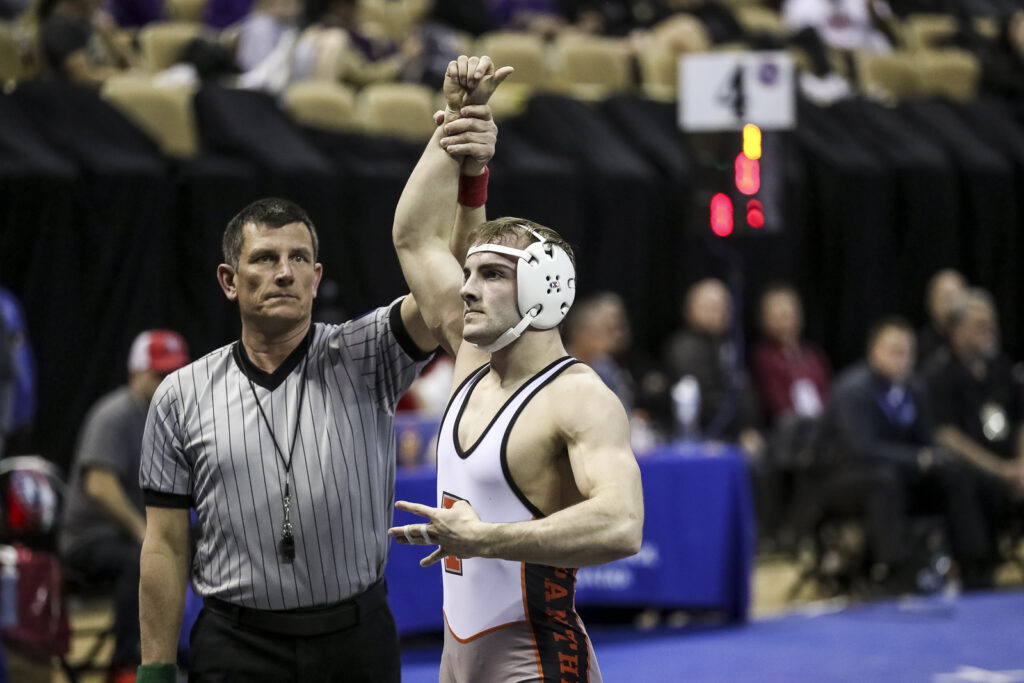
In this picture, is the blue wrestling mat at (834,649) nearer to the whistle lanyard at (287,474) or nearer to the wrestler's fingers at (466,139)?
the whistle lanyard at (287,474)

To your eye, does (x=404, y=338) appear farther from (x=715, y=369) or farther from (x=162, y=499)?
(x=715, y=369)

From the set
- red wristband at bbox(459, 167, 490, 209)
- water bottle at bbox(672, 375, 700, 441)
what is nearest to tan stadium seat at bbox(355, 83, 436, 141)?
water bottle at bbox(672, 375, 700, 441)

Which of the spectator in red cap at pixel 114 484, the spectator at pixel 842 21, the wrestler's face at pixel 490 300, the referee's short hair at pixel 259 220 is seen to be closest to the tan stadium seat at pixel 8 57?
the spectator in red cap at pixel 114 484

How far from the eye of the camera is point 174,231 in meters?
8.98

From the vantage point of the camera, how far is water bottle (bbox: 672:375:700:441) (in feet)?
29.0

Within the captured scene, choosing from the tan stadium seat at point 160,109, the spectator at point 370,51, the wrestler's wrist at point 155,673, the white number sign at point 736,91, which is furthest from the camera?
the spectator at point 370,51

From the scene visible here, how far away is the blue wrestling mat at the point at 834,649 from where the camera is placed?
23.4ft

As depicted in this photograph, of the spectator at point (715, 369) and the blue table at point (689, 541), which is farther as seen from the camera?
the spectator at point (715, 369)

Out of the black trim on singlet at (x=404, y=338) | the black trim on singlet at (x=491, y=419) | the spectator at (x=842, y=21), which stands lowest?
the black trim on singlet at (x=491, y=419)

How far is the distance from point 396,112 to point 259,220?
6963mm

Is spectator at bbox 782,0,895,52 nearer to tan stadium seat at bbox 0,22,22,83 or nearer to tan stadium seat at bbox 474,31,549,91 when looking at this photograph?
tan stadium seat at bbox 474,31,549,91

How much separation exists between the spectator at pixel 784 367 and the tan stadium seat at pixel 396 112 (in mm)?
2721

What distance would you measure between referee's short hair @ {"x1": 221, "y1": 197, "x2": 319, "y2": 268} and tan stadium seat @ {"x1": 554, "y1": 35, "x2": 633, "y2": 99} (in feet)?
28.5

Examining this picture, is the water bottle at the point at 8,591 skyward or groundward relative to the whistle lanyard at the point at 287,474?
groundward
